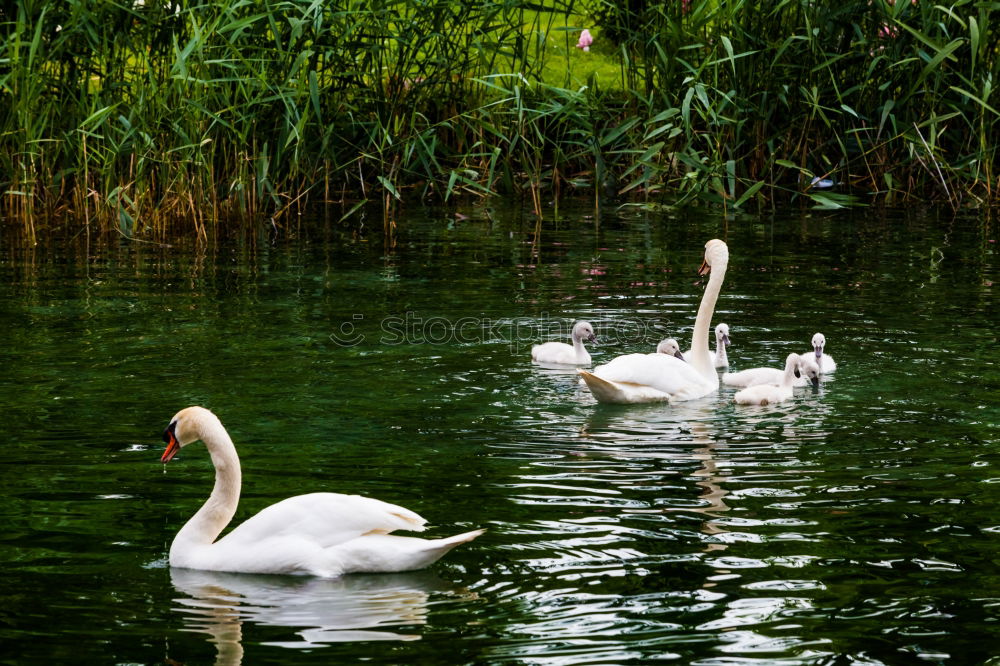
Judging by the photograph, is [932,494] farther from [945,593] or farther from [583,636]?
[583,636]

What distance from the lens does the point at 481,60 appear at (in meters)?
12.4

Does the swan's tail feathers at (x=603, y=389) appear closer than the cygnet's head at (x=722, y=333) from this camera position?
Yes

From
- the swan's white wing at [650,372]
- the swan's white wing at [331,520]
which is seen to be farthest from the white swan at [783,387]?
the swan's white wing at [331,520]

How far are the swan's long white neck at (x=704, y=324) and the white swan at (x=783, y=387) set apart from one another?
0.33 metres

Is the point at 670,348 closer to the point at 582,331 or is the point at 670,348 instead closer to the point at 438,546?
the point at 582,331

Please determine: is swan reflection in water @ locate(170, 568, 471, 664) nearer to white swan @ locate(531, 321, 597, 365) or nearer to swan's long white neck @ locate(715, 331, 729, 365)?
white swan @ locate(531, 321, 597, 365)

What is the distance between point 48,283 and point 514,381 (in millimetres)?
4042

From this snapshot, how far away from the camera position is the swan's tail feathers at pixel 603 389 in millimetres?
7514

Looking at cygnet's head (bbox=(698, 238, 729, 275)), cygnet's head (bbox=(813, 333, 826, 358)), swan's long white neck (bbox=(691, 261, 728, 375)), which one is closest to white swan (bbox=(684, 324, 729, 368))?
swan's long white neck (bbox=(691, 261, 728, 375))

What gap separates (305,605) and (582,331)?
4.28 m

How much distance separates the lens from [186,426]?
5.47m

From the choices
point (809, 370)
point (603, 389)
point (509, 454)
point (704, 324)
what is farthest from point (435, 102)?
point (509, 454)

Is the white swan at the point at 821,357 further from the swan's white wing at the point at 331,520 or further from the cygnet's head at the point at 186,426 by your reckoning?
the cygnet's head at the point at 186,426

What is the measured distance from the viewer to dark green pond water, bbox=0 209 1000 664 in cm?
464
